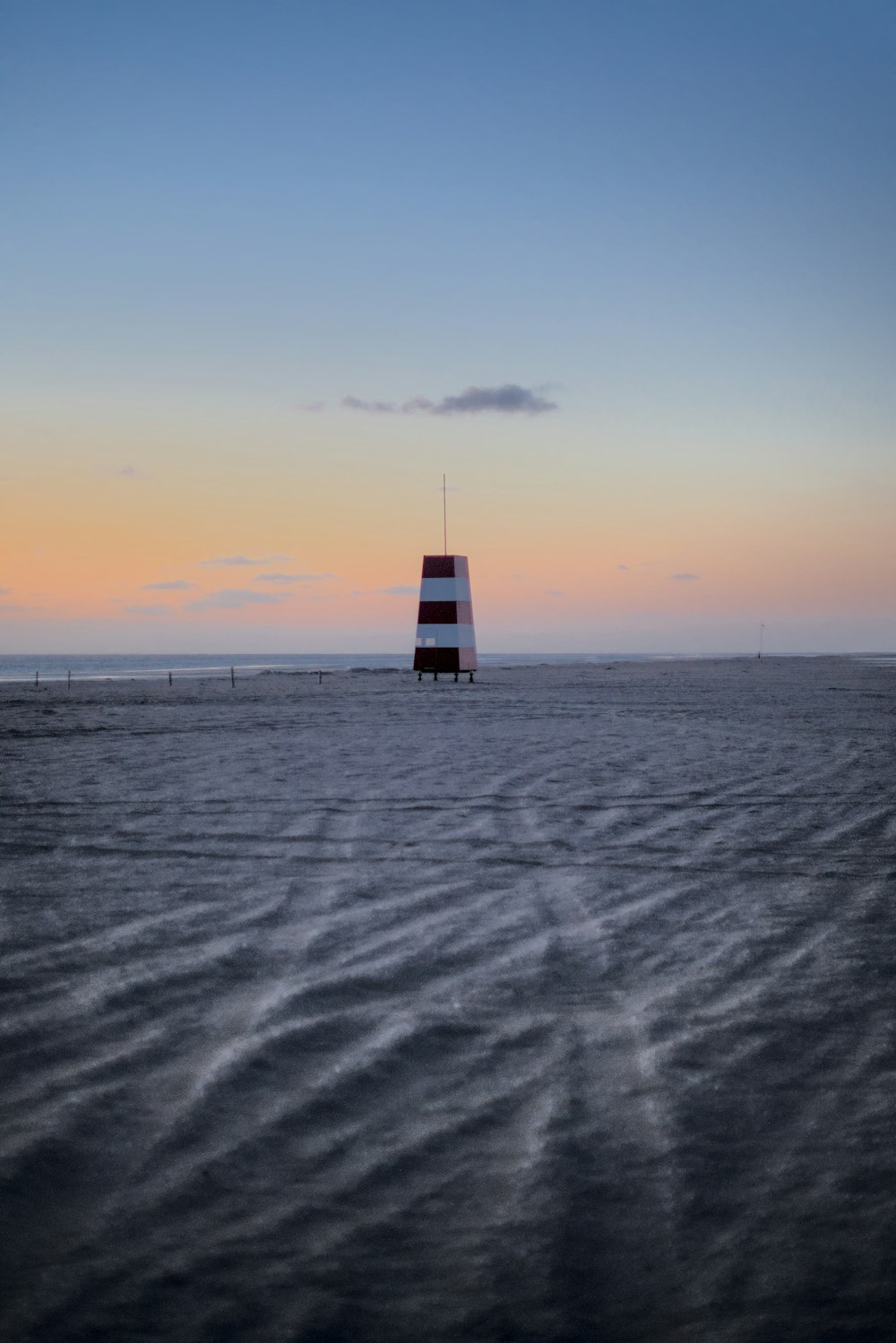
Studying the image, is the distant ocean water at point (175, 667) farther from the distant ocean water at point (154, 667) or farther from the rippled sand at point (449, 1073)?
the rippled sand at point (449, 1073)

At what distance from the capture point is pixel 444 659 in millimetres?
20812

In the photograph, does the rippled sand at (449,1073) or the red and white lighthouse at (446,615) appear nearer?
the rippled sand at (449,1073)

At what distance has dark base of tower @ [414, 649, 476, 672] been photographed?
20.6 metres

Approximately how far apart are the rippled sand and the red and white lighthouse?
14.2 metres

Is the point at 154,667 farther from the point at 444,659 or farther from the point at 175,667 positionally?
the point at 444,659

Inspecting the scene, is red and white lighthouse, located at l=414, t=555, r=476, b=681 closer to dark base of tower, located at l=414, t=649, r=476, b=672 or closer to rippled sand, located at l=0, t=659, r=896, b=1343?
dark base of tower, located at l=414, t=649, r=476, b=672

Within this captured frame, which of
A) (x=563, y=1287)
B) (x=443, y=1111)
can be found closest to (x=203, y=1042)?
(x=443, y=1111)

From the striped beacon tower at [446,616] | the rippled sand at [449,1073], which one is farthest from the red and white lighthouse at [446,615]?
the rippled sand at [449,1073]

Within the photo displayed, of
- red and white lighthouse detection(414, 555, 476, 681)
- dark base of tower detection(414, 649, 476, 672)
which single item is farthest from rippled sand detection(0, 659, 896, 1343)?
dark base of tower detection(414, 649, 476, 672)

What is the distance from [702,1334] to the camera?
1.56 metres

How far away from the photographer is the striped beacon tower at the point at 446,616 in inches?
Answer: 781

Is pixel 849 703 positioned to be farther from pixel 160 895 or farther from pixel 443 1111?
pixel 443 1111

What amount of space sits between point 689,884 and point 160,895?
2285 mm

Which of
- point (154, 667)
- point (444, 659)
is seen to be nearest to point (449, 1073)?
point (444, 659)
